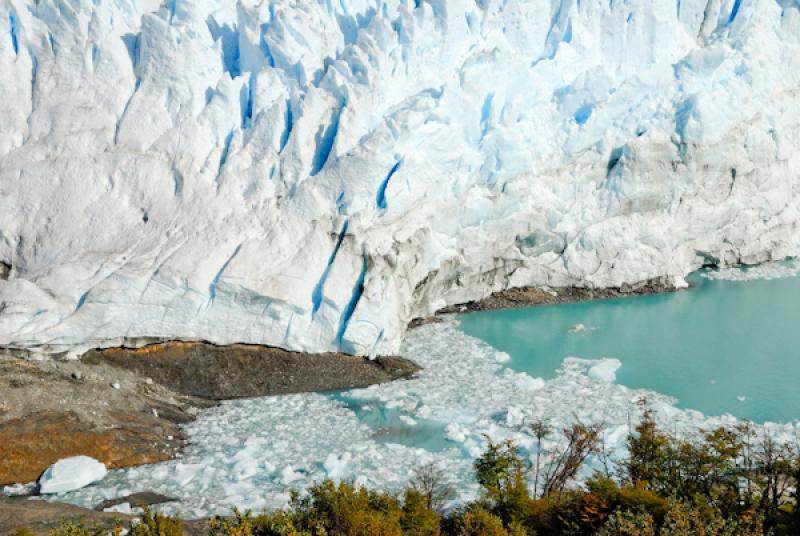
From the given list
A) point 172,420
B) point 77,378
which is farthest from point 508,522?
point 77,378

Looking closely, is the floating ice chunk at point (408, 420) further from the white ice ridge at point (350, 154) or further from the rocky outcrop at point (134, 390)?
the white ice ridge at point (350, 154)

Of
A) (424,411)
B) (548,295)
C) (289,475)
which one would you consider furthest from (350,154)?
(548,295)

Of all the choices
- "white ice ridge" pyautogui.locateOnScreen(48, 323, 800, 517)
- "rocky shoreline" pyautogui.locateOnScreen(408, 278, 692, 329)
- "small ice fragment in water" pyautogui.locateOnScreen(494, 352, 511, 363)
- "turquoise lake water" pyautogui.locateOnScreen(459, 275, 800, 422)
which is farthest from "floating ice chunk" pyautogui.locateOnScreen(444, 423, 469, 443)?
"rocky shoreline" pyautogui.locateOnScreen(408, 278, 692, 329)

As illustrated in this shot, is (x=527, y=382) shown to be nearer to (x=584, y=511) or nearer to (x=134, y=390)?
(x=584, y=511)

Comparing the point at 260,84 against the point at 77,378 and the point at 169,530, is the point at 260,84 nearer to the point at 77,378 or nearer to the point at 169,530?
the point at 77,378

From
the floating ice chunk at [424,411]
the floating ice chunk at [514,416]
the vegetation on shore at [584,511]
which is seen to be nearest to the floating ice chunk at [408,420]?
the floating ice chunk at [424,411]

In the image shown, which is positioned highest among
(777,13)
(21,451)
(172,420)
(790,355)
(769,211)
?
(777,13)
